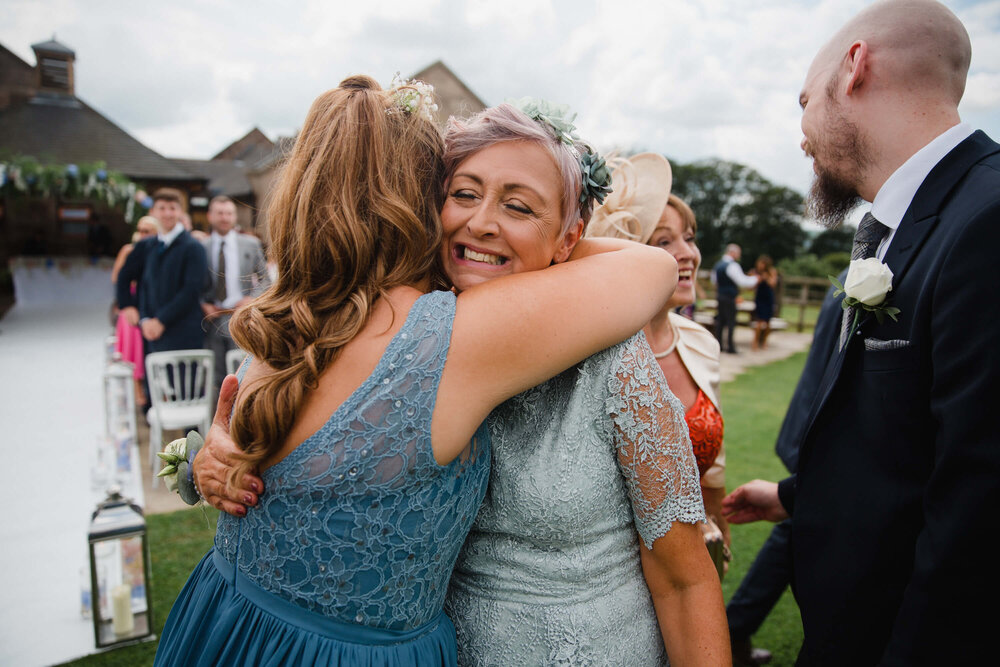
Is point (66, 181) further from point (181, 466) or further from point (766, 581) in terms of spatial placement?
point (766, 581)

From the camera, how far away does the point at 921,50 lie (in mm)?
1706

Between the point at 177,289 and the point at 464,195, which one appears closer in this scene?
the point at 464,195

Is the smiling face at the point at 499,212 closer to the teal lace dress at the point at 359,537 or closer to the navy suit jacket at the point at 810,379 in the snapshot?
the teal lace dress at the point at 359,537

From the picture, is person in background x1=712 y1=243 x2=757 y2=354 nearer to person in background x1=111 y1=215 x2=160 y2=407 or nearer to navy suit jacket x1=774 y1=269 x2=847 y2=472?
navy suit jacket x1=774 y1=269 x2=847 y2=472

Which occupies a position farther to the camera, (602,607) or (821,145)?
(821,145)

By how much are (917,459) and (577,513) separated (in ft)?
3.09

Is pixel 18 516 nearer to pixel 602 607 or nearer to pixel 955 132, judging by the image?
pixel 602 607

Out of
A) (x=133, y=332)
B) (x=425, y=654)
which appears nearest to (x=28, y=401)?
(x=133, y=332)

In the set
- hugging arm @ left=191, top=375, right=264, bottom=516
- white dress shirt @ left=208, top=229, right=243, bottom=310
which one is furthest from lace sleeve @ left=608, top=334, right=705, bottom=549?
white dress shirt @ left=208, top=229, right=243, bottom=310

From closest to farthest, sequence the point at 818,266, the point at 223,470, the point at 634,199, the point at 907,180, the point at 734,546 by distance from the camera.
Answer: the point at 223,470
the point at 907,180
the point at 634,199
the point at 734,546
the point at 818,266

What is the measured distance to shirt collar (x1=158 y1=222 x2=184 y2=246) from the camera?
684 cm

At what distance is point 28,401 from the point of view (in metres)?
8.57

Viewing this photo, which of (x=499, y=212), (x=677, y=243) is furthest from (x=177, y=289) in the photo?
(x=499, y=212)

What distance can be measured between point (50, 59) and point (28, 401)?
29.4m
